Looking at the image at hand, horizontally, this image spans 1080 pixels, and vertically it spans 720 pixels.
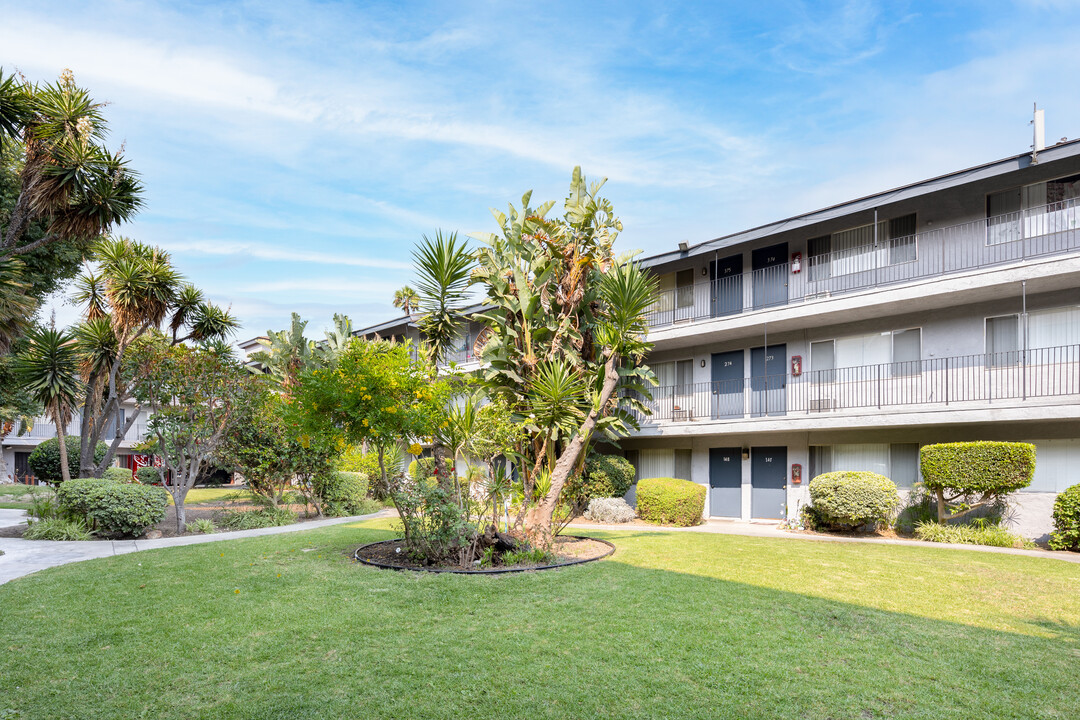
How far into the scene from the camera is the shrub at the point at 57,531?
1252 centimetres

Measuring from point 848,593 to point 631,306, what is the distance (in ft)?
18.1

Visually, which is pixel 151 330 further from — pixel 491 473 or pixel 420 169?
pixel 491 473

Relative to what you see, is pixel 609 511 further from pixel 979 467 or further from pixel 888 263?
pixel 888 263

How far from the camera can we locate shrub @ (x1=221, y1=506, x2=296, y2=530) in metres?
15.7

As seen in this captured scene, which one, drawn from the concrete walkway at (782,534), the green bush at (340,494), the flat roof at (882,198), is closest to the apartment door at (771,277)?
the flat roof at (882,198)

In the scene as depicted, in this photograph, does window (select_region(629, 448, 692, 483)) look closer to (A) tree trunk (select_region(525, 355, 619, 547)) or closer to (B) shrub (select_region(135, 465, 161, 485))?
(A) tree trunk (select_region(525, 355, 619, 547))

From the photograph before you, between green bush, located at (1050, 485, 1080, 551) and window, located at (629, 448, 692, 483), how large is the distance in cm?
1026

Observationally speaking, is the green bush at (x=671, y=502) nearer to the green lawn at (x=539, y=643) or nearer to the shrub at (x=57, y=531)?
the green lawn at (x=539, y=643)

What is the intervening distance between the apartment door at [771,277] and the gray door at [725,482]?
4871 mm

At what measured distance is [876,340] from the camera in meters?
17.4

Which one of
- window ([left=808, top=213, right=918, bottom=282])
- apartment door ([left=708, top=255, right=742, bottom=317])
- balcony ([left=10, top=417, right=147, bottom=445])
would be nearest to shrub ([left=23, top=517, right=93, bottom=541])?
apartment door ([left=708, top=255, right=742, bottom=317])

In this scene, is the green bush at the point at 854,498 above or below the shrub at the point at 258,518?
above

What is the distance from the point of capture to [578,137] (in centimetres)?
1519

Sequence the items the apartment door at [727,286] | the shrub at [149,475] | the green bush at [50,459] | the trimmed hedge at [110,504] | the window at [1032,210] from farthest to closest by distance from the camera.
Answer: the shrub at [149,475]
the green bush at [50,459]
the apartment door at [727,286]
the window at [1032,210]
the trimmed hedge at [110,504]
